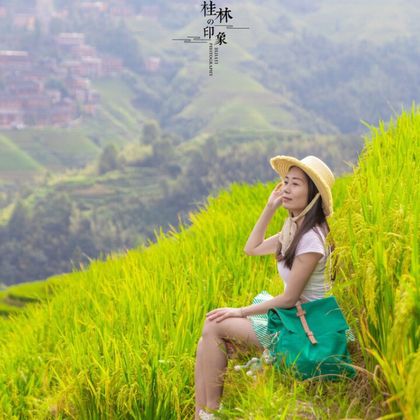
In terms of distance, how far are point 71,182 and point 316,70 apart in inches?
3276

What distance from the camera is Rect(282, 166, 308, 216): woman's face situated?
4.03 m

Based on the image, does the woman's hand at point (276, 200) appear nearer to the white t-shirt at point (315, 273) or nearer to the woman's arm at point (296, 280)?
the white t-shirt at point (315, 273)

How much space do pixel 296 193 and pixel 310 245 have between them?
0.35m

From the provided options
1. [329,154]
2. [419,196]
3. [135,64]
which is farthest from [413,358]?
[135,64]

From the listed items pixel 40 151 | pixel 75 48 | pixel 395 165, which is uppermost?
pixel 395 165

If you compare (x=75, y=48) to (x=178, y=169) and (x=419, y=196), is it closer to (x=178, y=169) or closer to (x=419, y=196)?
(x=178, y=169)

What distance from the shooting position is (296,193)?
4051mm

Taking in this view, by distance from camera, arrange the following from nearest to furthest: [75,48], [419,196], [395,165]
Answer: [419,196], [395,165], [75,48]

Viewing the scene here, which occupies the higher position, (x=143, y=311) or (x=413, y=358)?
(x=413, y=358)

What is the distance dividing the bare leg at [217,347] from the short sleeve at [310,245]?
438mm

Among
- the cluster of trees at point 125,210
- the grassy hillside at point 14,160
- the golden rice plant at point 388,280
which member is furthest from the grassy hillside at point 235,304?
the grassy hillside at point 14,160

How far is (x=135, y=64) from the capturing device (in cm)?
17038

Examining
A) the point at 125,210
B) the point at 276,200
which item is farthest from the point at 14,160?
the point at 276,200

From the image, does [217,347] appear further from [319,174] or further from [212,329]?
[319,174]
